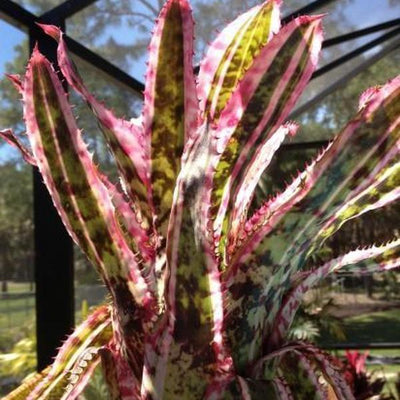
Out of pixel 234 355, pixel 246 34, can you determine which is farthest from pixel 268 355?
pixel 246 34

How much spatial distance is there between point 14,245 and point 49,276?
0.97m

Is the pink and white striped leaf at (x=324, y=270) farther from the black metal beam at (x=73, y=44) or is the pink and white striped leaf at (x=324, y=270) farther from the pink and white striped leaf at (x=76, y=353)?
the black metal beam at (x=73, y=44)

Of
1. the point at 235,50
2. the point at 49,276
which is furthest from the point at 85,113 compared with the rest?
the point at 235,50

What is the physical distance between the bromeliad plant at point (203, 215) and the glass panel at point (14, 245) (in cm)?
272

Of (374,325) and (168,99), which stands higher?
(168,99)

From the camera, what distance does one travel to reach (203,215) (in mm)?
529

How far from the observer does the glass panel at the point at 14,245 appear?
336 cm

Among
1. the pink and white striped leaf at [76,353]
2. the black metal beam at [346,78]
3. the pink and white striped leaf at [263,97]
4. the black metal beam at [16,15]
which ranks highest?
the black metal beam at [346,78]

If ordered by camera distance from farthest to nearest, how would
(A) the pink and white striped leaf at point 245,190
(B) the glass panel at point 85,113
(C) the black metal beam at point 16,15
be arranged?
(B) the glass panel at point 85,113 < (C) the black metal beam at point 16,15 < (A) the pink and white striped leaf at point 245,190

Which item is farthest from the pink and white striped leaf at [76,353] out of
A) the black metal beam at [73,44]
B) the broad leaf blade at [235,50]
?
the black metal beam at [73,44]

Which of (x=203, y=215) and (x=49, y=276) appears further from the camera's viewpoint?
(x=49, y=276)

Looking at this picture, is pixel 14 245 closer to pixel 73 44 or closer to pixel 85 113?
pixel 85 113

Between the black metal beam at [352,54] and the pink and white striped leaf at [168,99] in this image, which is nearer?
the pink and white striped leaf at [168,99]

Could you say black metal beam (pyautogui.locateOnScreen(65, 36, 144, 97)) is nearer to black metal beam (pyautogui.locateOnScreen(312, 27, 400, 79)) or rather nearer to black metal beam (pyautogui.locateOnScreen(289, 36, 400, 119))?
black metal beam (pyautogui.locateOnScreen(312, 27, 400, 79))
